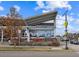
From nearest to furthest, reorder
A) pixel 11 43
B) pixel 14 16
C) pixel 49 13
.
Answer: pixel 14 16 < pixel 11 43 < pixel 49 13

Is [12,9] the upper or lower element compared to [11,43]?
upper

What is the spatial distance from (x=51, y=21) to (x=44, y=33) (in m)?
3.50

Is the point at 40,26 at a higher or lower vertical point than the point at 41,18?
lower

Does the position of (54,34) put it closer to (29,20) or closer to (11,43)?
(29,20)

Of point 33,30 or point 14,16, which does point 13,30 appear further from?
point 33,30

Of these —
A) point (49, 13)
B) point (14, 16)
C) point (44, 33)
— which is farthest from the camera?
point (44, 33)

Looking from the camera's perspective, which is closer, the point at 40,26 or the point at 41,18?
the point at 41,18

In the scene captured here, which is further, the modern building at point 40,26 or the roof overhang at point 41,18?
the modern building at point 40,26

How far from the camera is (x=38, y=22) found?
5225 cm

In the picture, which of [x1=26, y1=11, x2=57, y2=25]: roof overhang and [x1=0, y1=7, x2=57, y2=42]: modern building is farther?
[x1=0, y1=7, x2=57, y2=42]: modern building

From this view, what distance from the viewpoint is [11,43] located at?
4041cm

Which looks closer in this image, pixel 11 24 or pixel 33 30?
pixel 11 24

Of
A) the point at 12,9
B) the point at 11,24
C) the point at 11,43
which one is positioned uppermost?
the point at 12,9

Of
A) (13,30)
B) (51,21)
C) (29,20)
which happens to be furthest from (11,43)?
(51,21)
